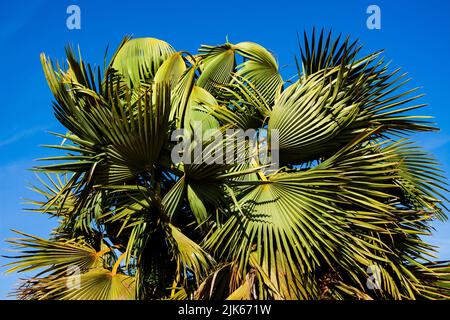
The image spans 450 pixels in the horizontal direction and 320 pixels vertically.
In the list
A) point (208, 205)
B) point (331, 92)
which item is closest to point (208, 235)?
point (208, 205)

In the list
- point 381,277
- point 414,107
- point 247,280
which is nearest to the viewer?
point 247,280

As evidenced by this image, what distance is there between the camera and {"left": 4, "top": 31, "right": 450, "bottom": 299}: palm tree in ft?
17.5

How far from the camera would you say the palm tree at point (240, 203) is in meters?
5.34

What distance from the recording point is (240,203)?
5594 millimetres

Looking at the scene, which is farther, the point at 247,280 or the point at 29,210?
the point at 29,210

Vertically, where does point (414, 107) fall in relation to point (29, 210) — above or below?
above

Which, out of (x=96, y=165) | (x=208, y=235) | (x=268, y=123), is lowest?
(x=208, y=235)

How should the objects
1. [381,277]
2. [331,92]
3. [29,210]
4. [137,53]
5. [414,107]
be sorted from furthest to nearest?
[137,53]
[29,210]
[414,107]
[331,92]
[381,277]

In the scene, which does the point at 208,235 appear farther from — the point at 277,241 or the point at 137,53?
the point at 137,53

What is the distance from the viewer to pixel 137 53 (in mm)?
7566
